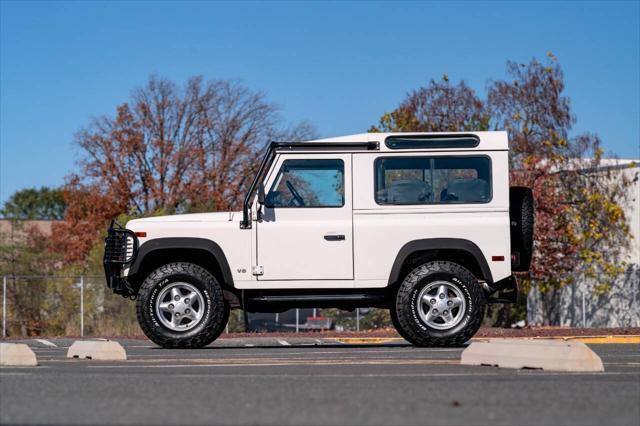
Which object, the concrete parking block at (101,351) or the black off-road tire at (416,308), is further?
the black off-road tire at (416,308)

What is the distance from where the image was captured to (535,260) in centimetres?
3241

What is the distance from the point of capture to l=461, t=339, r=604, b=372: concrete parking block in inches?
344

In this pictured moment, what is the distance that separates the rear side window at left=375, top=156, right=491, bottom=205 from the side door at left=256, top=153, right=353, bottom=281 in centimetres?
45

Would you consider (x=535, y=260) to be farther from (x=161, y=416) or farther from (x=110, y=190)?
(x=161, y=416)

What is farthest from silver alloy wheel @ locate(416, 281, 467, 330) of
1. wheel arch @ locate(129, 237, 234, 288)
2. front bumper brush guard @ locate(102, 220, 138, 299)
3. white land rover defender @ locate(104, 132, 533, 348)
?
front bumper brush guard @ locate(102, 220, 138, 299)

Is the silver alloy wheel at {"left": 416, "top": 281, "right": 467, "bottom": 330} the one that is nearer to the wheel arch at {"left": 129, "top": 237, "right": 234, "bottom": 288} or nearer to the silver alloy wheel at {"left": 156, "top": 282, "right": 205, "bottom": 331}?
the wheel arch at {"left": 129, "top": 237, "right": 234, "bottom": 288}

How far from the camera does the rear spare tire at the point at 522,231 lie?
13008mm

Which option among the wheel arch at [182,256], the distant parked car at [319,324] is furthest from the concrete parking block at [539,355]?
the distant parked car at [319,324]

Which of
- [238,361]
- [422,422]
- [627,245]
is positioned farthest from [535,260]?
[422,422]

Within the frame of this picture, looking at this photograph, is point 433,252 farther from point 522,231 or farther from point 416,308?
point 522,231

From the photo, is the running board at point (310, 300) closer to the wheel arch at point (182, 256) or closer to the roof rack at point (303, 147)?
the wheel arch at point (182, 256)

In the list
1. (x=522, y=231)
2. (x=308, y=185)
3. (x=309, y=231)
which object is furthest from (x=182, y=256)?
(x=522, y=231)

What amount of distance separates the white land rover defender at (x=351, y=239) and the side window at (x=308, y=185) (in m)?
0.01

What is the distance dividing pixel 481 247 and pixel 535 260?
2020cm
